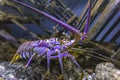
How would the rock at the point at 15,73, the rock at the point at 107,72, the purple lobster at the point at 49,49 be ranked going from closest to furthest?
1. the rock at the point at 107,72
2. the purple lobster at the point at 49,49
3. the rock at the point at 15,73

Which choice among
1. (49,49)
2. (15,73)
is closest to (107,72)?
(49,49)

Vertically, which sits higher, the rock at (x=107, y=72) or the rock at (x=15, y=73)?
the rock at (x=15, y=73)

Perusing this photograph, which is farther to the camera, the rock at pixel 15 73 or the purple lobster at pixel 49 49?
the rock at pixel 15 73

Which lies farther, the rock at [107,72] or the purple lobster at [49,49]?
the purple lobster at [49,49]

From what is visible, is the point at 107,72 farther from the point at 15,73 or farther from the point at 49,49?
the point at 15,73

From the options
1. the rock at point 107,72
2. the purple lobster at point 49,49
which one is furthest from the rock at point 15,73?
the rock at point 107,72

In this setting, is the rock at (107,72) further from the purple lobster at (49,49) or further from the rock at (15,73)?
A: the rock at (15,73)

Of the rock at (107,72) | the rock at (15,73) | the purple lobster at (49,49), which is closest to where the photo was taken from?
the rock at (107,72)

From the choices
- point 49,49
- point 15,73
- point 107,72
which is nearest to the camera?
point 107,72

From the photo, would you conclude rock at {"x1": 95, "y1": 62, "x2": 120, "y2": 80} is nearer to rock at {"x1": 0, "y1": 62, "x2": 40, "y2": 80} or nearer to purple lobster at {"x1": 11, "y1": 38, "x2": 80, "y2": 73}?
purple lobster at {"x1": 11, "y1": 38, "x2": 80, "y2": 73}

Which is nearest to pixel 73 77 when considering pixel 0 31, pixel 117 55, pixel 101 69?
pixel 101 69

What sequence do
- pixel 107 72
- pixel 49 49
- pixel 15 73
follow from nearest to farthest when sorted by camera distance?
pixel 107 72, pixel 49 49, pixel 15 73
